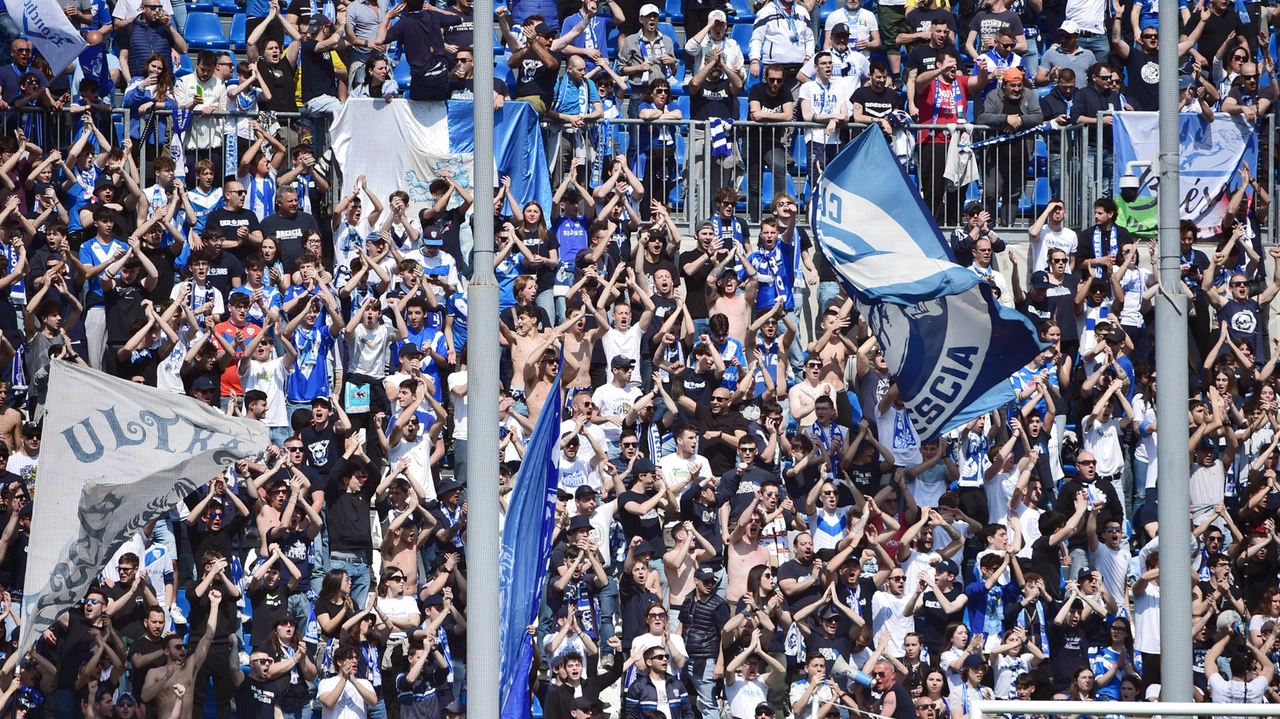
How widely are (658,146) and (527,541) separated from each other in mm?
7823

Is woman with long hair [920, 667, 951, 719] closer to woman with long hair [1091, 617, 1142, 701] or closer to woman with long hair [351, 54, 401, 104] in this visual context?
woman with long hair [1091, 617, 1142, 701]

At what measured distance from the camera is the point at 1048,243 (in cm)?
1812

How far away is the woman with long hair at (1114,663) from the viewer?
15.9m

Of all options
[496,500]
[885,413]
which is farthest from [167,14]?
[496,500]

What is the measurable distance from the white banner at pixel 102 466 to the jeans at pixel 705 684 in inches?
161

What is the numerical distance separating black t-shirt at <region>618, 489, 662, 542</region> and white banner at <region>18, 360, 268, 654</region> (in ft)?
12.3

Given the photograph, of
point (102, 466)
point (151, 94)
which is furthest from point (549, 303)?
point (102, 466)

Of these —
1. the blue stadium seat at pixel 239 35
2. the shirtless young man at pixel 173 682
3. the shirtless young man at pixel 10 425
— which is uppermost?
the blue stadium seat at pixel 239 35

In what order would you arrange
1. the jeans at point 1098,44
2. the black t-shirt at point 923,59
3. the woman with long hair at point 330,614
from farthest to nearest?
1. the jeans at point 1098,44
2. the black t-shirt at point 923,59
3. the woman with long hair at point 330,614

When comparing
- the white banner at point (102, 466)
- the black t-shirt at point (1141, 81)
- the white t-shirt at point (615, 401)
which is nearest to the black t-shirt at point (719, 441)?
the white t-shirt at point (615, 401)

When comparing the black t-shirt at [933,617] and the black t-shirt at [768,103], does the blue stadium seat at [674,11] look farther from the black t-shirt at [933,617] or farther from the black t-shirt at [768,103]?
the black t-shirt at [933,617]

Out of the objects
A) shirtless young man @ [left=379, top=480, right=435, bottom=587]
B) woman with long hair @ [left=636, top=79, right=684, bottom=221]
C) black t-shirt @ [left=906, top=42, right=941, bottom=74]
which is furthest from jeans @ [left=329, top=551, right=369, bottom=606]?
black t-shirt @ [left=906, top=42, right=941, bottom=74]

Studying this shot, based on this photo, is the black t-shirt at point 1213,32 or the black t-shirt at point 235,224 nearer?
the black t-shirt at point 235,224

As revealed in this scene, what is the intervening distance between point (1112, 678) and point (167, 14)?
31.4ft
